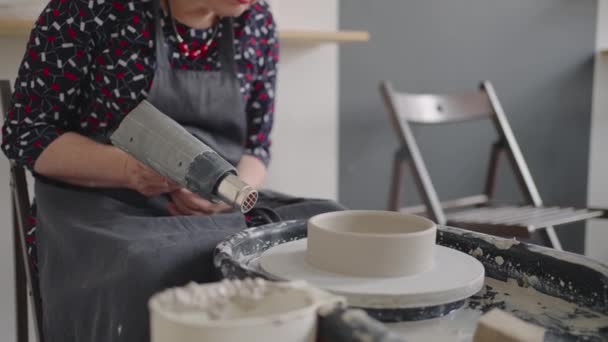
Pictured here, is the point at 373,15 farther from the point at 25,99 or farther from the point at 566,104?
the point at 25,99

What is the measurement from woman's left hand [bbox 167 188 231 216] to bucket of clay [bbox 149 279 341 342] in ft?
1.35

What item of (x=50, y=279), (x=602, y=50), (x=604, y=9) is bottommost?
(x=50, y=279)

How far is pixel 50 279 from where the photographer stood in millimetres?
723

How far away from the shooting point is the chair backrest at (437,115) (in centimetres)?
140

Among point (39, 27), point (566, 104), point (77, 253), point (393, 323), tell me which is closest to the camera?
point (393, 323)

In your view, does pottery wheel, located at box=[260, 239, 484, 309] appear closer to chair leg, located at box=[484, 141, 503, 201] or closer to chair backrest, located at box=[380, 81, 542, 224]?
chair backrest, located at box=[380, 81, 542, 224]

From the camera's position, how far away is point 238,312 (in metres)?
0.34

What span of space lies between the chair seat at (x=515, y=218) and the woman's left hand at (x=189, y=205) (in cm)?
73

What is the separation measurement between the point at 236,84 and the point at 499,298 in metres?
0.52

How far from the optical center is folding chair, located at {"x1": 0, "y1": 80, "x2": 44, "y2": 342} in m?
0.86

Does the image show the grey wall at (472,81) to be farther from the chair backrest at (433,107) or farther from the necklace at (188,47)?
the necklace at (188,47)

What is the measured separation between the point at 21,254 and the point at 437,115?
1.00 metres

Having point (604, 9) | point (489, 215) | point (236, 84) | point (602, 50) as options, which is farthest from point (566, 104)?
point (236, 84)

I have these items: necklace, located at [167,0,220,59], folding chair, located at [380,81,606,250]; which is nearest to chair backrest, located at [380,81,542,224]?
folding chair, located at [380,81,606,250]
